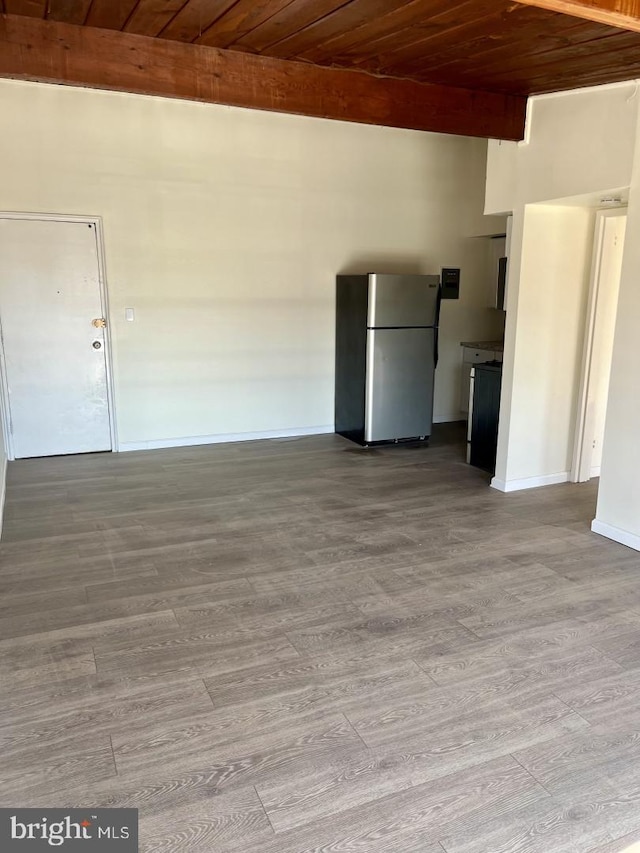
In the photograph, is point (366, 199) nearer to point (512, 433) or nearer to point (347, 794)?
point (512, 433)

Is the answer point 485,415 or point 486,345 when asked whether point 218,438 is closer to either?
point 485,415

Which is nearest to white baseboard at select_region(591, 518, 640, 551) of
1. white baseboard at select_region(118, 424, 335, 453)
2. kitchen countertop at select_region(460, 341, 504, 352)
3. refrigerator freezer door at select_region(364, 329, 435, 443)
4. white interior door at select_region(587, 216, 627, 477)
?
white interior door at select_region(587, 216, 627, 477)

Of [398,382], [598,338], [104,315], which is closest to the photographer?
[598,338]

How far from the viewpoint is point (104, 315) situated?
210 inches

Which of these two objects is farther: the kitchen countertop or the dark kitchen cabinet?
the kitchen countertop

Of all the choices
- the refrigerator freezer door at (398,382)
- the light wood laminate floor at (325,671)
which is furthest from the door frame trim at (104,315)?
the refrigerator freezer door at (398,382)

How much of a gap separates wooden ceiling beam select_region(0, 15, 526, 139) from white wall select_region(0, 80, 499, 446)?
2172 millimetres

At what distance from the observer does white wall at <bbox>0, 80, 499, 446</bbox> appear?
16.4ft

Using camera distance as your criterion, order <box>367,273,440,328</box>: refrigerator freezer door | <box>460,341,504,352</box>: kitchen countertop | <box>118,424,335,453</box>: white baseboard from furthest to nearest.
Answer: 1. <box>460,341,504,352</box>: kitchen countertop
2. <box>118,424,335,453</box>: white baseboard
3. <box>367,273,440,328</box>: refrigerator freezer door

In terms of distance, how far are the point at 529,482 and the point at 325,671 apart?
2754 millimetres

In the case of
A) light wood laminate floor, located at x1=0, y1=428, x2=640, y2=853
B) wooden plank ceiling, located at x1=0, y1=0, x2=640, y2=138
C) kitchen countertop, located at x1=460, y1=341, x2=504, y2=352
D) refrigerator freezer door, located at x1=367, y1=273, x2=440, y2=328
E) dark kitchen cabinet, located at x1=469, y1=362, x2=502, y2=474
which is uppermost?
wooden plank ceiling, located at x1=0, y1=0, x2=640, y2=138

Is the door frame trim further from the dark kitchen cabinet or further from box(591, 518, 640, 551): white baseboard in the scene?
box(591, 518, 640, 551): white baseboard

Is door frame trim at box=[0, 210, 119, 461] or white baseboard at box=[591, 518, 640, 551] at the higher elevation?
door frame trim at box=[0, 210, 119, 461]

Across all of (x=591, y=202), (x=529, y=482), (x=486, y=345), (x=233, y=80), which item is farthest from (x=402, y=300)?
(x=233, y=80)
